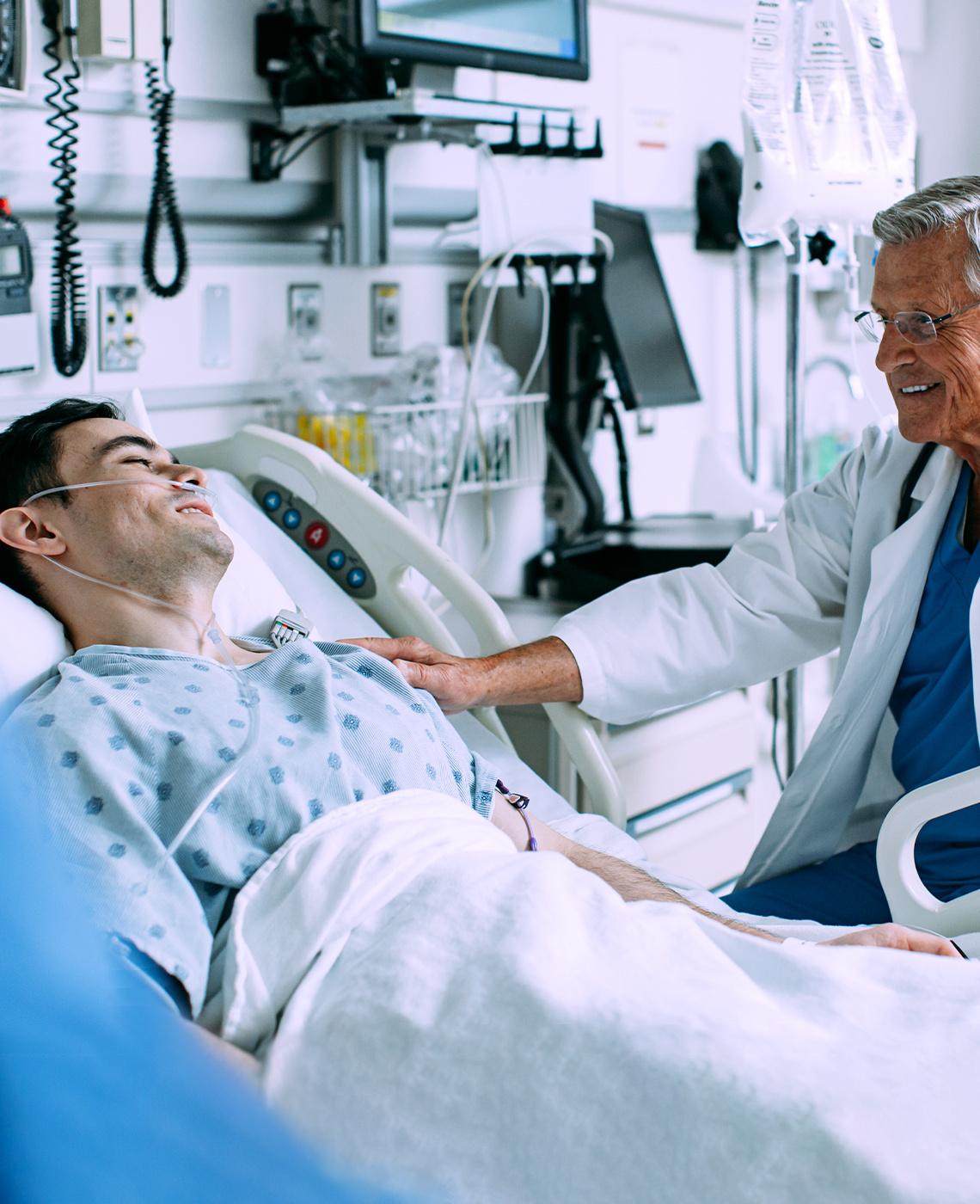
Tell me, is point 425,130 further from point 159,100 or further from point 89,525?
point 89,525

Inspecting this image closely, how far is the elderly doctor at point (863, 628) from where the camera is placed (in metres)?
1.70

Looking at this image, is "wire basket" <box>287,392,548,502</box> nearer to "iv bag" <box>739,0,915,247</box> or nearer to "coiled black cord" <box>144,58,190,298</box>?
"coiled black cord" <box>144,58,190,298</box>

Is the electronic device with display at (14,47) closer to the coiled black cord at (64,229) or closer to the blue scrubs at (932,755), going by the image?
the coiled black cord at (64,229)

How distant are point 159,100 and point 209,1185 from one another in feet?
6.34

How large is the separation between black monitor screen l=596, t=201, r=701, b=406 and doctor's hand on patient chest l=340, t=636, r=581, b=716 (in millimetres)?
1147

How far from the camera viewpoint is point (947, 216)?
1.66m

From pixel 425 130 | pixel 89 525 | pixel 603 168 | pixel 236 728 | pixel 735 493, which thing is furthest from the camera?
pixel 735 493

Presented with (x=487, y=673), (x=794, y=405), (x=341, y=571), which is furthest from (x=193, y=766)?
(x=794, y=405)

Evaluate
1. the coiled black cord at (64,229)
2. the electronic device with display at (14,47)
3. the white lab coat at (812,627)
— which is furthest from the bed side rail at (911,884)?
the electronic device with display at (14,47)

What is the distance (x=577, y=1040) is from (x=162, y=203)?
1.72m

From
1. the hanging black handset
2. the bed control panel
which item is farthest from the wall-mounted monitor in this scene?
the bed control panel

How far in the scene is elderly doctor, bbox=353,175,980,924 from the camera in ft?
5.57

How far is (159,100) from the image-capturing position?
2.13m

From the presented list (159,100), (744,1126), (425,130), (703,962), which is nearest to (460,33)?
(425,130)
